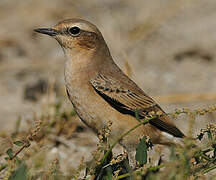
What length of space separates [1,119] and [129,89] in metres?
2.54

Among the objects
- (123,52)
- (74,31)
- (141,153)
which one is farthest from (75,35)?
(141,153)

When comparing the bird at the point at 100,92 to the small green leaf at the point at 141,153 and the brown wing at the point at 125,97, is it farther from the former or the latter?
the small green leaf at the point at 141,153

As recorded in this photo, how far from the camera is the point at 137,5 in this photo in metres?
10.9

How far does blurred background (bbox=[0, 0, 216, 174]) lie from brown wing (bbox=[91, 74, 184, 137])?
1127 mm

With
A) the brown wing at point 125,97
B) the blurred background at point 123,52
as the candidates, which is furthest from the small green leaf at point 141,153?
the blurred background at point 123,52

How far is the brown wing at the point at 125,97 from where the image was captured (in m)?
4.59

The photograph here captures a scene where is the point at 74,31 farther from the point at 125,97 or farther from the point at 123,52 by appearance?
the point at 123,52

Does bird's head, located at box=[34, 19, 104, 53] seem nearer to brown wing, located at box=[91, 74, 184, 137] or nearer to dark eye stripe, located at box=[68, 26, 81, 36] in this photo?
dark eye stripe, located at box=[68, 26, 81, 36]

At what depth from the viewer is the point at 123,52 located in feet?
Answer: 20.1

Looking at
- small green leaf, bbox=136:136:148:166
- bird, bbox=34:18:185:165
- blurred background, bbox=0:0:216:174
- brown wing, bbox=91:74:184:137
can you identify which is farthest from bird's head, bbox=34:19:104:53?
small green leaf, bbox=136:136:148:166

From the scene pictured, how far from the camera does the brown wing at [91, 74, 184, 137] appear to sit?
4594mm

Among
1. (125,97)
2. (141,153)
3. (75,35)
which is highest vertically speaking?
(75,35)

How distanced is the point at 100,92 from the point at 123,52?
1.66m

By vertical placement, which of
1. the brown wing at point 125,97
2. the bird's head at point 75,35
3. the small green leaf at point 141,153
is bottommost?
the small green leaf at point 141,153
